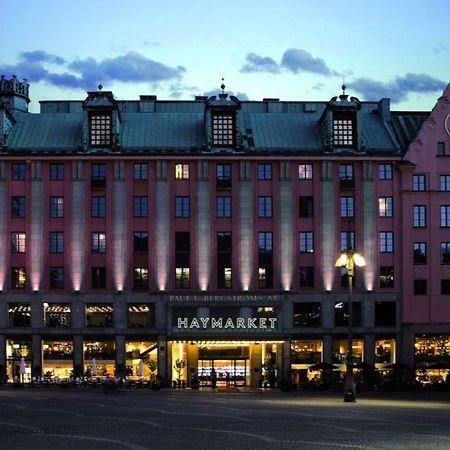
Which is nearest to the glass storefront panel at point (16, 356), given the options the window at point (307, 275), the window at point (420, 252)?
the window at point (307, 275)

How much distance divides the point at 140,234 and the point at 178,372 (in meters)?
13.5

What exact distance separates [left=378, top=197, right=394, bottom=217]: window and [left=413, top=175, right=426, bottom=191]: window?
2.79 meters

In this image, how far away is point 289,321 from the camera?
104875mm

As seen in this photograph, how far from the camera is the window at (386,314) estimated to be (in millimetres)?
105188

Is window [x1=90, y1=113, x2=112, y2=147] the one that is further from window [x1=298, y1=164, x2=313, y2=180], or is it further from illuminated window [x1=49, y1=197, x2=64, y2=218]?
window [x1=298, y1=164, x2=313, y2=180]

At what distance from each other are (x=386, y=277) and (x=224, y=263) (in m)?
15.5

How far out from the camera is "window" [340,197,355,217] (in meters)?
106

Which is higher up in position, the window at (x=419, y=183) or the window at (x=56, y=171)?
the window at (x=56, y=171)

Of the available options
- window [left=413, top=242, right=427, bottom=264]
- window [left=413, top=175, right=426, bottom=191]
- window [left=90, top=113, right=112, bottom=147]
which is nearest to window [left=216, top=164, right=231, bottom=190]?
window [left=90, top=113, right=112, bottom=147]

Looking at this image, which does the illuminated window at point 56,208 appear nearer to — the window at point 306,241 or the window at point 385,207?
the window at point 306,241

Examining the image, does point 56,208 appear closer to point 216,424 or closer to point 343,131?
point 343,131

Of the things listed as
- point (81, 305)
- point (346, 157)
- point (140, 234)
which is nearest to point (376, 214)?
point (346, 157)

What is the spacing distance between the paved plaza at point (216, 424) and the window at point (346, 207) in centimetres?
3703

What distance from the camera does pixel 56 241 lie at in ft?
343
